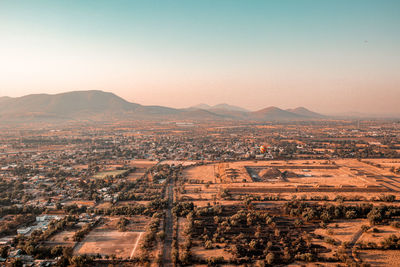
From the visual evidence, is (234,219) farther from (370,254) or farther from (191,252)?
(370,254)

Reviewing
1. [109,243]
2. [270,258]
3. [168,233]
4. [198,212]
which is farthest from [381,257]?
[109,243]

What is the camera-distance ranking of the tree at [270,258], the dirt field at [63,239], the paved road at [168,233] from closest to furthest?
1. the tree at [270,258]
2. the paved road at [168,233]
3. the dirt field at [63,239]

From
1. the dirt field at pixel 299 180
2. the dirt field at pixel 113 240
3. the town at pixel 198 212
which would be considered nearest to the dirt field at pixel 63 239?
the town at pixel 198 212

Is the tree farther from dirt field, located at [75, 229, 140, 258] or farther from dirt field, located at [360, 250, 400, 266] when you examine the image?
dirt field, located at [75, 229, 140, 258]

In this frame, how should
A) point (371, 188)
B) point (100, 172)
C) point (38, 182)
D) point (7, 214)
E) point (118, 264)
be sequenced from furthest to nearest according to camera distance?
1. point (100, 172)
2. point (38, 182)
3. point (371, 188)
4. point (7, 214)
5. point (118, 264)

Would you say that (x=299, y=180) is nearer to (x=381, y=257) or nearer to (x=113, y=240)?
(x=381, y=257)

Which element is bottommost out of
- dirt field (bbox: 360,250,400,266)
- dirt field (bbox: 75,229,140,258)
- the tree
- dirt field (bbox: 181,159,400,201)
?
dirt field (bbox: 75,229,140,258)

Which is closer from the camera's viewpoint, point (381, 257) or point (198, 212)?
point (381, 257)

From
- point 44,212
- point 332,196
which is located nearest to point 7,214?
point 44,212

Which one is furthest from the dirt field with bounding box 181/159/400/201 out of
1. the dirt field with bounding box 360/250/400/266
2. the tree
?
the tree

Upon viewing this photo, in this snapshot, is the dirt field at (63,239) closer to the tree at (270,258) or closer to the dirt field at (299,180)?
the dirt field at (299,180)

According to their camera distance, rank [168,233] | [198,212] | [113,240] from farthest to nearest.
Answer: [198,212], [168,233], [113,240]
